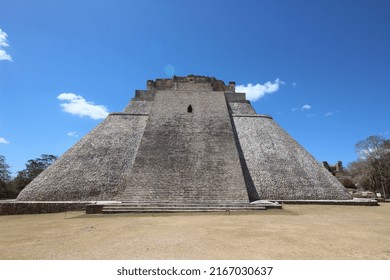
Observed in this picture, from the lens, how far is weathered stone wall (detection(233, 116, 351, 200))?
1269 cm

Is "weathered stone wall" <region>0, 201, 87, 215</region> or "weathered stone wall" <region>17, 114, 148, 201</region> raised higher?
"weathered stone wall" <region>17, 114, 148, 201</region>

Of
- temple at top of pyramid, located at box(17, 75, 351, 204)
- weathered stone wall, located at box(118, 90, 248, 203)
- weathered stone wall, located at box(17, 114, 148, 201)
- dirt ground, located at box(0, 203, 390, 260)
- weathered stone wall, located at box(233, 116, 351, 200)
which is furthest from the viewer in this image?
weathered stone wall, located at box(233, 116, 351, 200)

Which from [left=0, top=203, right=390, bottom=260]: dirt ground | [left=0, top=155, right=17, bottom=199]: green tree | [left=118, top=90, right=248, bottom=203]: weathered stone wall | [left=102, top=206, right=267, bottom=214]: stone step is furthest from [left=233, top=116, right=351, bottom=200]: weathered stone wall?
[left=0, top=155, right=17, bottom=199]: green tree

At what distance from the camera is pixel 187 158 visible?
516 inches

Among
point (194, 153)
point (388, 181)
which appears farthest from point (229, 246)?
point (388, 181)

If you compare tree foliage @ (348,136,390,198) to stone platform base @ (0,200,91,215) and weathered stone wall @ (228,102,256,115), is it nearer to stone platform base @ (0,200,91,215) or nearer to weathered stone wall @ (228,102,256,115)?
weathered stone wall @ (228,102,256,115)

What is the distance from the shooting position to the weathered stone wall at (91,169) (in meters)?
11.7

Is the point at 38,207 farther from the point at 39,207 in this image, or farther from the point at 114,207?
the point at 114,207

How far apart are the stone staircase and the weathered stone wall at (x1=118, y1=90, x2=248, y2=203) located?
49 centimetres

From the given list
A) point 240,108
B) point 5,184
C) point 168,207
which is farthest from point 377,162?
point 5,184

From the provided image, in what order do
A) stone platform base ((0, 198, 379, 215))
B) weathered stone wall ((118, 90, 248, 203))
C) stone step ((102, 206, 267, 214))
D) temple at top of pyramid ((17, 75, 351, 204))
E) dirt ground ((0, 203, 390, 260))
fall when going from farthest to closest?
temple at top of pyramid ((17, 75, 351, 204))
weathered stone wall ((118, 90, 248, 203))
stone platform base ((0, 198, 379, 215))
stone step ((102, 206, 267, 214))
dirt ground ((0, 203, 390, 260))

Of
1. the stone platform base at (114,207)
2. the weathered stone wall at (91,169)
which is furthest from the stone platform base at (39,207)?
the weathered stone wall at (91,169)

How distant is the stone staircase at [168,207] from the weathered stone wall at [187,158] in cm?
49

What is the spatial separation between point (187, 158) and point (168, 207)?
385 cm
